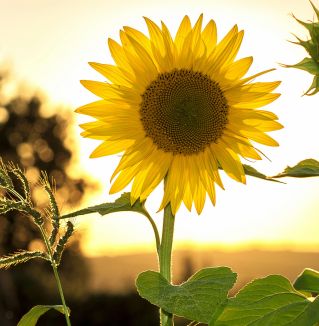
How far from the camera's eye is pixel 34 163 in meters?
24.1

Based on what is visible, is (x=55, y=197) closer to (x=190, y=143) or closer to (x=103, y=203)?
(x=103, y=203)

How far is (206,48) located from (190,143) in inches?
14.6

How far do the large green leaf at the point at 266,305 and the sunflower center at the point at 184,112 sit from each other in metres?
0.69

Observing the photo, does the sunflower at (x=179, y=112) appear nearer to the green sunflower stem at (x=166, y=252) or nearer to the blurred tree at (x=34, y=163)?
the green sunflower stem at (x=166, y=252)

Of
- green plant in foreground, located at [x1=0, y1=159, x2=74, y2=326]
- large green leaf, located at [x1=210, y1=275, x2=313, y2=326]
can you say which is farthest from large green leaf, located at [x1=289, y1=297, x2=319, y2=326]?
green plant in foreground, located at [x1=0, y1=159, x2=74, y2=326]

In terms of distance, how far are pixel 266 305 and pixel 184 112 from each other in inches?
34.3

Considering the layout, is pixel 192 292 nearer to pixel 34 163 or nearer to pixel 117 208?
pixel 117 208

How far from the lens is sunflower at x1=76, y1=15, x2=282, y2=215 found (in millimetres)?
2283

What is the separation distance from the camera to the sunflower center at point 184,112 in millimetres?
2484

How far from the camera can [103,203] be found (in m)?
2.10

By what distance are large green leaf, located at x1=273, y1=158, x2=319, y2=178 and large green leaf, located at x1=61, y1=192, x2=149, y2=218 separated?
47 centimetres

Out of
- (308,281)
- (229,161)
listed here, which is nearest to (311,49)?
(229,161)

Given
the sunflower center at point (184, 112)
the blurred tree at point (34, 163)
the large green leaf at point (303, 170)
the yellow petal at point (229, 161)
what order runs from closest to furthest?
the large green leaf at point (303, 170) < the yellow petal at point (229, 161) < the sunflower center at point (184, 112) < the blurred tree at point (34, 163)

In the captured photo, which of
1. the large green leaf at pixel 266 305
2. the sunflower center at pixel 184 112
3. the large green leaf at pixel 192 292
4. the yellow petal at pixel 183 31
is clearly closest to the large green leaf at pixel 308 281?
the large green leaf at pixel 266 305
